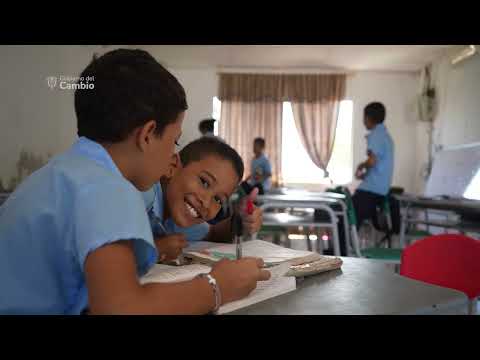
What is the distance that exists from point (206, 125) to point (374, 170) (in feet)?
8.41

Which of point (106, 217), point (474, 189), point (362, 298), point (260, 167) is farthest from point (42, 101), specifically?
point (260, 167)

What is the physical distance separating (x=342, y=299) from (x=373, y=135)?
285 centimetres

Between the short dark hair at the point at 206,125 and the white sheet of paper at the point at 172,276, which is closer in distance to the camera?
the white sheet of paper at the point at 172,276

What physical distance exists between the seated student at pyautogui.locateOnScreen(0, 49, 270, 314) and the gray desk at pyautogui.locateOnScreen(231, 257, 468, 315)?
0.17 feet

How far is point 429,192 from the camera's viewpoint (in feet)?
13.8

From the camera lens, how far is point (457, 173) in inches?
149

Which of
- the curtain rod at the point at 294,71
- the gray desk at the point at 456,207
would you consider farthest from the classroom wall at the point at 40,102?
the curtain rod at the point at 294,71

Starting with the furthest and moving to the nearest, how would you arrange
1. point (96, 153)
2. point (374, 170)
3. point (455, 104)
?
point (455, 104) < point (374, 170) < point (96, 153)

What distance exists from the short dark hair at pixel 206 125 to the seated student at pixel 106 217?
0.19 m

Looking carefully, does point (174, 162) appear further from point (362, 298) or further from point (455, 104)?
point (455, 104)

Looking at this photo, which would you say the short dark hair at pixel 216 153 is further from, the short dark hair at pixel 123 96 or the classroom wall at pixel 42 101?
the short dark hair at pixel 123 96

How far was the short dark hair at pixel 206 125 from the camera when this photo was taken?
2.46 feet
